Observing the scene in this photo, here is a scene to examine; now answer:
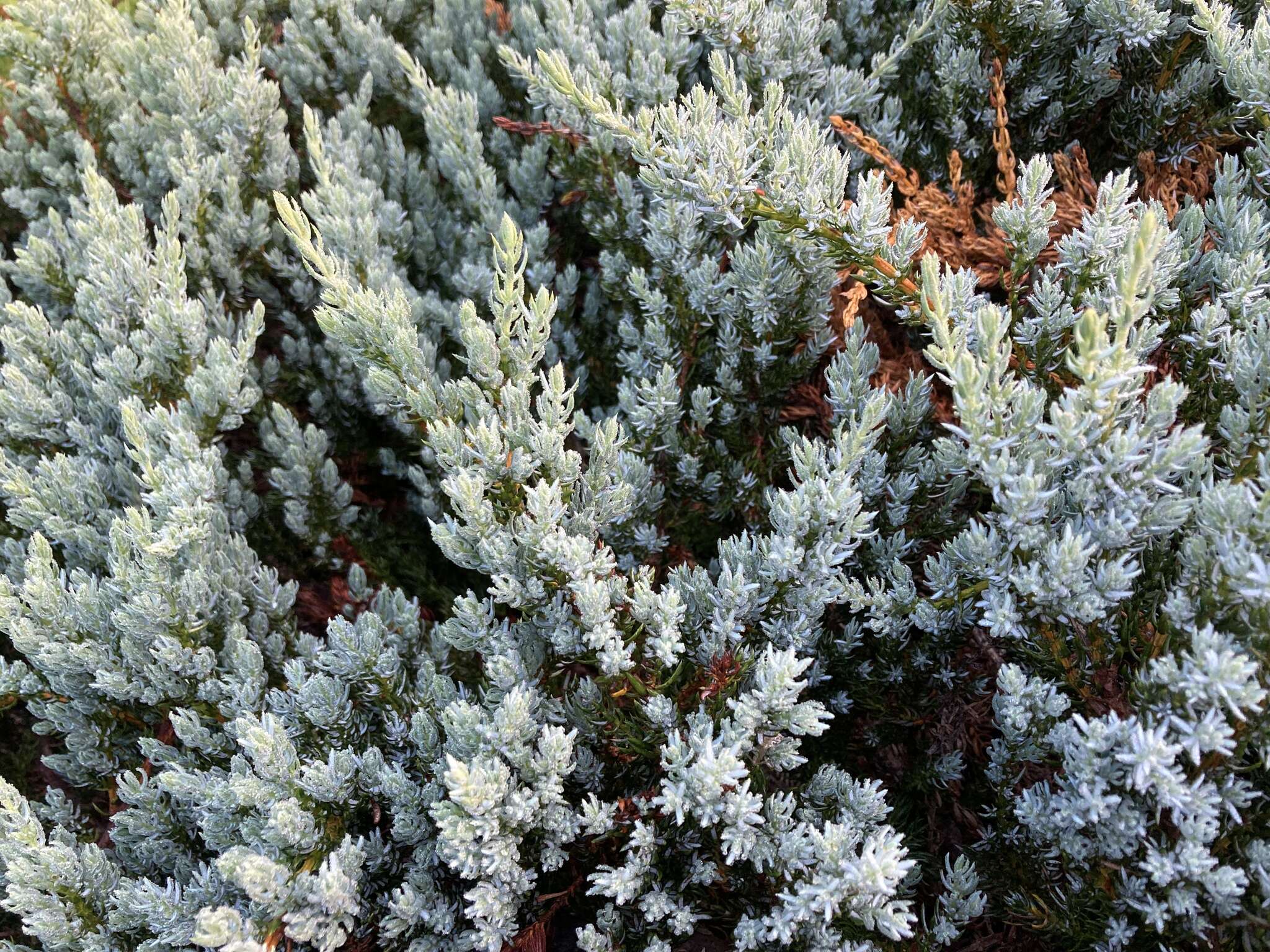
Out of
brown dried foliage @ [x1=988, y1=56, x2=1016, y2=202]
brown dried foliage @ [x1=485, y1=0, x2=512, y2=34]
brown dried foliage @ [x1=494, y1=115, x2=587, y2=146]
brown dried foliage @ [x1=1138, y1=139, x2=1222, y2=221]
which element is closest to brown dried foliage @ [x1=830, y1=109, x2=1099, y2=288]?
brown dried foliage @ [x1=988, y1=56, x2=1016, y2=202]

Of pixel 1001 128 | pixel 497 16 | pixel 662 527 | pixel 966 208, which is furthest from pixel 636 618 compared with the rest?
pixel 497 16

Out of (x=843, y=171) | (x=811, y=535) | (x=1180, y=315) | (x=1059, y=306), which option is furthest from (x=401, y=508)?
(x=1180, y=315)

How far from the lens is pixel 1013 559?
1.54 metres

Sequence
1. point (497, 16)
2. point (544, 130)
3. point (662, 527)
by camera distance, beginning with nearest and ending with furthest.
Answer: point (662, 527) → point (544, 130) → point (497, 16)

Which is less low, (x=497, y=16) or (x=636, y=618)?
(x=497, y=16)

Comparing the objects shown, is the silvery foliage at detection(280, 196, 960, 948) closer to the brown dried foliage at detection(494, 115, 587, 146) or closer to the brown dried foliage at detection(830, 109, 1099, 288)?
the brown dried foliage at detection(830, 109, 1099, 288)

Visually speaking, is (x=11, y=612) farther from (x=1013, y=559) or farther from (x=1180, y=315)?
(x=1180, y=315)

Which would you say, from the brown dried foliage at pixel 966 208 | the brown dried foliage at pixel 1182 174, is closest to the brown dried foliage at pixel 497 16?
the brown dried foliage at pixel 966 208

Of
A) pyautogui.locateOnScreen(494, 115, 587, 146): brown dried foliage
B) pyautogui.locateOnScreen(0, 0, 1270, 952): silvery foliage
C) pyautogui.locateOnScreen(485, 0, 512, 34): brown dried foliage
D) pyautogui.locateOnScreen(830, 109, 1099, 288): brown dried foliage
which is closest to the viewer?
pyautogui.locateOnScreen(0, 0, 1270, 952): silvery foliage

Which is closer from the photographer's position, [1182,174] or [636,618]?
[636,618]

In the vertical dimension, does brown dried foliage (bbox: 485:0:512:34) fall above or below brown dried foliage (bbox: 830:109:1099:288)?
above

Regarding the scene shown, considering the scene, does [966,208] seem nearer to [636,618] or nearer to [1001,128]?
[1001,128]

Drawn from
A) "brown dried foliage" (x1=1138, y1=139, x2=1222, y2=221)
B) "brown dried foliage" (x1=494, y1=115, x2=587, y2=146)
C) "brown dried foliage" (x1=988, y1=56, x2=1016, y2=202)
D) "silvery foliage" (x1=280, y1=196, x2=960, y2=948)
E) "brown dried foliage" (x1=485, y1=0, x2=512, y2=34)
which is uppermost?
"brown dried foliage" (x1=485, y1=0, x2=512, y2=34)

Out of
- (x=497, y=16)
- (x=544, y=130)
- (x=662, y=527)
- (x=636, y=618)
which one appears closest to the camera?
(x=636, y=618)
